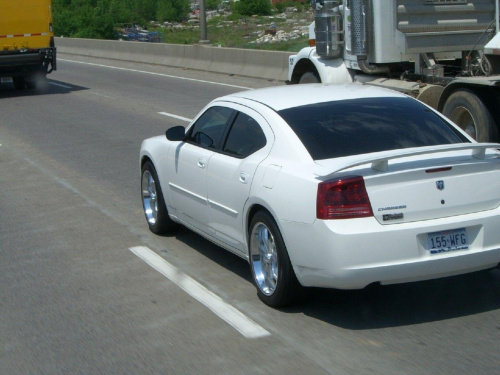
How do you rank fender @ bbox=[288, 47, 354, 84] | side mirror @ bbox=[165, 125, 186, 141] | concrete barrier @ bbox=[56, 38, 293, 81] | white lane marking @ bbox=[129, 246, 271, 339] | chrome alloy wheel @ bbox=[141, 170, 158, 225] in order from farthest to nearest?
1. concrete barrier @ bbox=[56, 38, 293, 81]
2. fender @ bbox=[288, 47, 354, 84]
3. chrome alloy wheel @ bbox=[141, 170, 158, 225]
4. side mirror @ bbox=[165, 125, 186, 141]
5. white lane marking @ bbox=[129, 246, 271, 339]

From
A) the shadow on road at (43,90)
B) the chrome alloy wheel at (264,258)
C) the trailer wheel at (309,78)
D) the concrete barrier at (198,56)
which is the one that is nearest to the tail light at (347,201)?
the chrome alloy wheel at (264,258)

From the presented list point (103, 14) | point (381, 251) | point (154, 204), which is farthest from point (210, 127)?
point (103, 14)

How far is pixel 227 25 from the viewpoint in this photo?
271 feet

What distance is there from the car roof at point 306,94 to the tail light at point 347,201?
1293 millimetres

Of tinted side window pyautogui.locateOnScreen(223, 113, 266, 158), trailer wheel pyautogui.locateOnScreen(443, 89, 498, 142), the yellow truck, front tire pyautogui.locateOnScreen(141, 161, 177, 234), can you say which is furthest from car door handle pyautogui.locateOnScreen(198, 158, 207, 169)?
the yellow truck

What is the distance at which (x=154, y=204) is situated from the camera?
338 inches

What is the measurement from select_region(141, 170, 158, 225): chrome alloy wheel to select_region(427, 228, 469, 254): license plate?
3.59 metres

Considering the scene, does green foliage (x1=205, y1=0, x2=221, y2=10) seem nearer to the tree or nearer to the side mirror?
the tree

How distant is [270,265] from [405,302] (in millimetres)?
995

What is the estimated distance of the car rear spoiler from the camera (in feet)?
18.0

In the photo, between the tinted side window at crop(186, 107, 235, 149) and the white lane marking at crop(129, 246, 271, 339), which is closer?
the white lane marking at crop(129, 246, 271, 339)

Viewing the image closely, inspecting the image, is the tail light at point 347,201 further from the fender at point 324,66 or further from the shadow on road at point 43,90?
the shadow on road at point 43,90

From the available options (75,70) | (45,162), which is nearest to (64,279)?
(45,162)

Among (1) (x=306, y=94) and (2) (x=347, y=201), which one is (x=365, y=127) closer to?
(1) (x=306, y=94)
